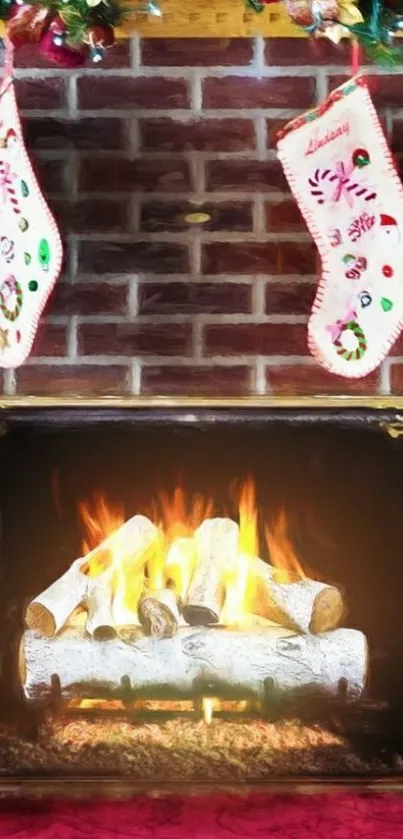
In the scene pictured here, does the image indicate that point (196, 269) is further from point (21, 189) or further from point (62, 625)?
point (62, 625)

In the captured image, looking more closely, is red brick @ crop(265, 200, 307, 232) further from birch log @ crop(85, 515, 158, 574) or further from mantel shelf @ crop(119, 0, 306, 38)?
birch log @ crop(85, 515, 158, 574)

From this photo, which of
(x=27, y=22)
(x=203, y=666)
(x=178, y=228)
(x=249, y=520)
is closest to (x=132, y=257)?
(x=178, y=228)

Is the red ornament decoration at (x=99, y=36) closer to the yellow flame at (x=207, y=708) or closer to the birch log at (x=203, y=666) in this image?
the birch log at (x=203, y=666)

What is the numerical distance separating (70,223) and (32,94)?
0.89ft

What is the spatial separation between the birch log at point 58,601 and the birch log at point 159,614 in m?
0.12

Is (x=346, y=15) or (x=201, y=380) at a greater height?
(x=346, y=15)

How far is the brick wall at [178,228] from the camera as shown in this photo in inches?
67.0

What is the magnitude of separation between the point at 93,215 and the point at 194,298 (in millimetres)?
264

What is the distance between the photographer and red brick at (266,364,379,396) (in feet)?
5.55

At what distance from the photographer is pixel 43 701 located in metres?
1.60

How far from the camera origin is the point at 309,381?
66.9 inches

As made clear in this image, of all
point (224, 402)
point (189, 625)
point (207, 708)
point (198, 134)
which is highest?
point (198, 134)

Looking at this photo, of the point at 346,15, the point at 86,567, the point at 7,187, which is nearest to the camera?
the point at 346,15

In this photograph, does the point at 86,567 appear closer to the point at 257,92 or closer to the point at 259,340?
the point at 259,340
